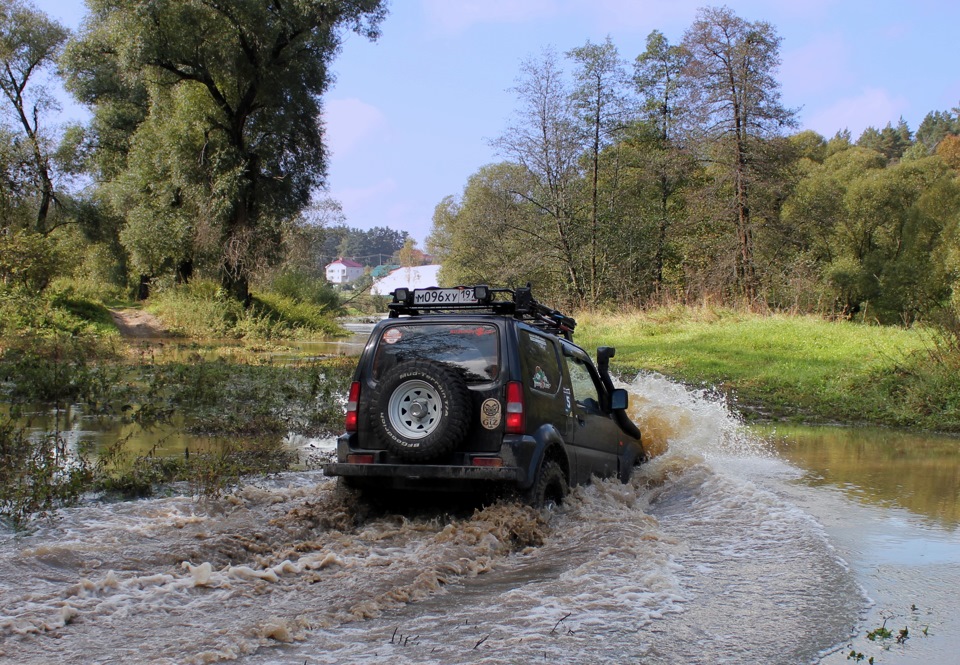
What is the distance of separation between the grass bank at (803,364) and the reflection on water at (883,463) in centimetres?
124

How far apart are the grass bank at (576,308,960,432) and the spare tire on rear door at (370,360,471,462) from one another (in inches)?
379

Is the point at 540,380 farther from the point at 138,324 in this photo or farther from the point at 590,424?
the point at 138,324

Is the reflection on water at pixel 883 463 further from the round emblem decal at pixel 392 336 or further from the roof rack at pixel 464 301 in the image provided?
the round emblem decal at pixel 392 336

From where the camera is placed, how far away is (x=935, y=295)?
166ft

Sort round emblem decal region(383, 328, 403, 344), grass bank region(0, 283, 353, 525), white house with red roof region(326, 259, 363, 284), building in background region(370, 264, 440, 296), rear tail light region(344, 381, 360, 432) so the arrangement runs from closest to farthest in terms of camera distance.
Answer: rear tail light region(344, 381, 360, 432), round emblem decal region(383, 328, 403, 344), grass bank region(0, 283, 353, 525), building in background region(370, 264, 440, 296), white house with red roof region(326, 259, 363, 284)

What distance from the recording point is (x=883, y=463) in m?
10.3

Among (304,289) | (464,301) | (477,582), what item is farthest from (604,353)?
(304,289)

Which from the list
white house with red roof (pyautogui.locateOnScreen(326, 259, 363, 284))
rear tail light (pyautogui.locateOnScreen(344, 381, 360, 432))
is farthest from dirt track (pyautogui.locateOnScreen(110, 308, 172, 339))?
white house with red roof (pyautogui.locateOnScreen(326, 259, 363, 284))

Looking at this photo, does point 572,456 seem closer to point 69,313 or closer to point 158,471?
point 158,471

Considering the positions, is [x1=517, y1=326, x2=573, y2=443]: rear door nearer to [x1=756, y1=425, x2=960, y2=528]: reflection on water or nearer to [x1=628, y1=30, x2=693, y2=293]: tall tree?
[x1=756, y1=425, x2=960, y2=528]: reflection on water

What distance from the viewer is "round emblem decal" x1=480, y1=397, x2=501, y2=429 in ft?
20.3

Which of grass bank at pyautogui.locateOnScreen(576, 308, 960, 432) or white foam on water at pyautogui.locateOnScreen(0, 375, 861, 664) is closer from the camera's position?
white foam on water at pyautogui.locateOnScreen(0, 375, 861, 664)

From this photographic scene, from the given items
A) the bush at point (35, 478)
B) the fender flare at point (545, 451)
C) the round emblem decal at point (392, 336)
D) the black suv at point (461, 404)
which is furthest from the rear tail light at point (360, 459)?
the bush at point (35, 478)

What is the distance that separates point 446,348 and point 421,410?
0.61 meters
